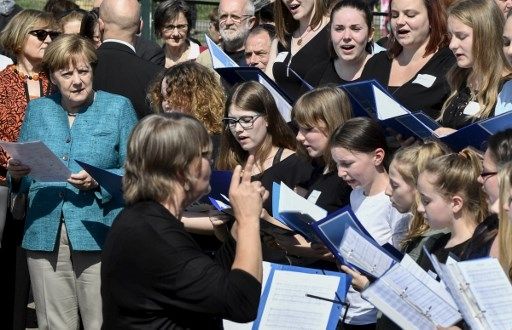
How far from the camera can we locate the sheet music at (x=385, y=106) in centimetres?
533

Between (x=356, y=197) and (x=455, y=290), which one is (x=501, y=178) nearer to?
(x=455, y=290)

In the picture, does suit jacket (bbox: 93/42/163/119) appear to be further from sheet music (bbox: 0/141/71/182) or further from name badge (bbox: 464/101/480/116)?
name badge (bbox: 464/101/480/116)

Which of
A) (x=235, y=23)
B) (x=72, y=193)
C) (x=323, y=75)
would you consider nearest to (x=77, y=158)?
(x=72, y=193)

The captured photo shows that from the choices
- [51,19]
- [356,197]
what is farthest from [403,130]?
[51,19]

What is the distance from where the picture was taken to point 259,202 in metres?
3.81

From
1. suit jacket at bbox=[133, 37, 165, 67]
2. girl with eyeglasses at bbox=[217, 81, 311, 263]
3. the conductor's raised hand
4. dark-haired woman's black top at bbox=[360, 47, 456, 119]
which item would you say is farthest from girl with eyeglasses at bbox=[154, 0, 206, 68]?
the conductor's raised hand

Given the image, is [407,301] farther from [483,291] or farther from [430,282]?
[483,291]

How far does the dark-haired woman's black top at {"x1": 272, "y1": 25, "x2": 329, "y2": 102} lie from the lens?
713 centimetres

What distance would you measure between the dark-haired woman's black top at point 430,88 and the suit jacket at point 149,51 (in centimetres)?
342

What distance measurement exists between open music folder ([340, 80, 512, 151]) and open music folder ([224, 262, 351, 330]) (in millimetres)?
841

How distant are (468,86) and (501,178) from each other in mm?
1832

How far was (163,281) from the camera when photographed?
11.8 ft

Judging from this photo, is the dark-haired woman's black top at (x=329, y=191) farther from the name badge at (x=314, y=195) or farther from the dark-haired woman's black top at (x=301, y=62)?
the dark-haired woman's black top at (x=301, y=62)

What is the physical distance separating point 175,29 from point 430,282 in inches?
237
